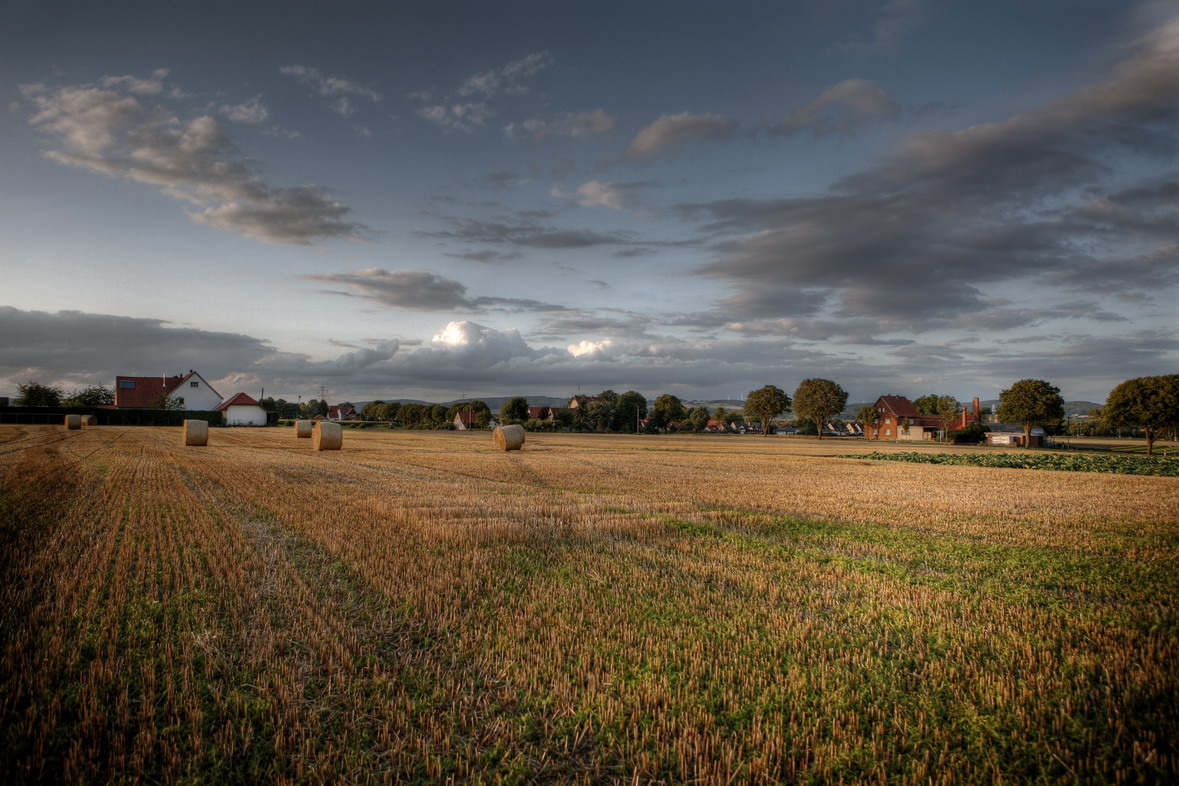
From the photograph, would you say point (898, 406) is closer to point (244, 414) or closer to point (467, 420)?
point (467, 420)

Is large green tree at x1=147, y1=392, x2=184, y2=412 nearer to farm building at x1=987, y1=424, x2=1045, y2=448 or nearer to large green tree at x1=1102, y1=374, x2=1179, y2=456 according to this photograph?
large green tree at x1=1102, y1=374, x2=1179, y2=456

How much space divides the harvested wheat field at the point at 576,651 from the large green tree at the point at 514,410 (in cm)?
10884

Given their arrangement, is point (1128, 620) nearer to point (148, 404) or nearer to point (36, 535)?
point (36, 535)

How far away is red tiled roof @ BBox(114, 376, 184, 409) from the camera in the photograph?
326 ft

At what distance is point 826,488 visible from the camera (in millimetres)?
18844

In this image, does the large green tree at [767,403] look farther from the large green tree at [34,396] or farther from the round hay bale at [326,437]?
the large green tree at [34,396]

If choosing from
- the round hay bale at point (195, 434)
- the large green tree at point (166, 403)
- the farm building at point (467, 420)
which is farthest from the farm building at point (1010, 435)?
the large green tree at point (166, 403)

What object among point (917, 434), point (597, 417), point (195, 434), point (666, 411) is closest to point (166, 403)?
point (195, 434)

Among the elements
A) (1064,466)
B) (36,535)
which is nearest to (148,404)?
(36,535)

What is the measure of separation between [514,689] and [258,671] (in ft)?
7.46

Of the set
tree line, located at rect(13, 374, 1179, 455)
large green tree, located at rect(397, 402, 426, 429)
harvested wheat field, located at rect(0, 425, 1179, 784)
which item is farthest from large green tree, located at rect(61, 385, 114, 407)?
harvested wheat field, located at rect(0, 425, 1179, 784)

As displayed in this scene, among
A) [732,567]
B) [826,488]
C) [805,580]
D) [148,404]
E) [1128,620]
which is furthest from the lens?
[148,404]

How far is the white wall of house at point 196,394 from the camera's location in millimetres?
101238

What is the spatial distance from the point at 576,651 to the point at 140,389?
128 metres
